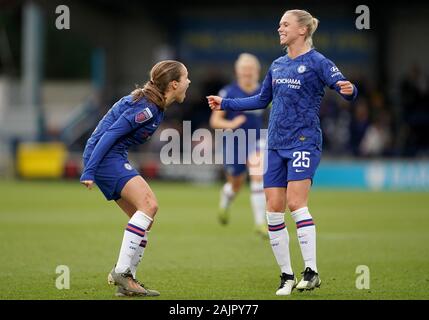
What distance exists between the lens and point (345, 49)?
3256cm

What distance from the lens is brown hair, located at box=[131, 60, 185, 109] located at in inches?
326

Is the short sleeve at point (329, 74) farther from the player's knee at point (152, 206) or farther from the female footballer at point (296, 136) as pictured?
the player's knee at point (152, 206)

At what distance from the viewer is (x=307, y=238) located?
8.31 meters

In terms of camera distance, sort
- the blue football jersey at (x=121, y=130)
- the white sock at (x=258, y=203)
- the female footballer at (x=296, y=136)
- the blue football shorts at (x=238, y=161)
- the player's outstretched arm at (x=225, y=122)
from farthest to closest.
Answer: the blue football shorts at (x=238, y=161) → the player's outstretched arm at (x=225, y=122) → the white sock at (x=258, y=203) → the female footballer at (x=296, y=136) → the blue football jersey at (x=121, y=130)

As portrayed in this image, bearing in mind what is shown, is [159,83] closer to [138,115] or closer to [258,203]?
[138,115]

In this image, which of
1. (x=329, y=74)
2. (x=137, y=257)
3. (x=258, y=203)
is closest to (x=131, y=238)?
(x=137, y=257)

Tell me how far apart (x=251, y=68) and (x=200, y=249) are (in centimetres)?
352

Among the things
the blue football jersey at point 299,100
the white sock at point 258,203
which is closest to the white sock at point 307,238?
the blue football jersey at point 299,100

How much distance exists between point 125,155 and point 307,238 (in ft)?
6.13

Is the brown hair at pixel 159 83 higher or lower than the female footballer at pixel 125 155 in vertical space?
higher

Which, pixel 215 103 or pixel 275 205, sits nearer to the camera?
pixel 275 205

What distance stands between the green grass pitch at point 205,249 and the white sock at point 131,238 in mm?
331

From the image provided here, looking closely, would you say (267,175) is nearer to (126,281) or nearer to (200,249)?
(126,281)

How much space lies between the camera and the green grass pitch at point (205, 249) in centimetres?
857
